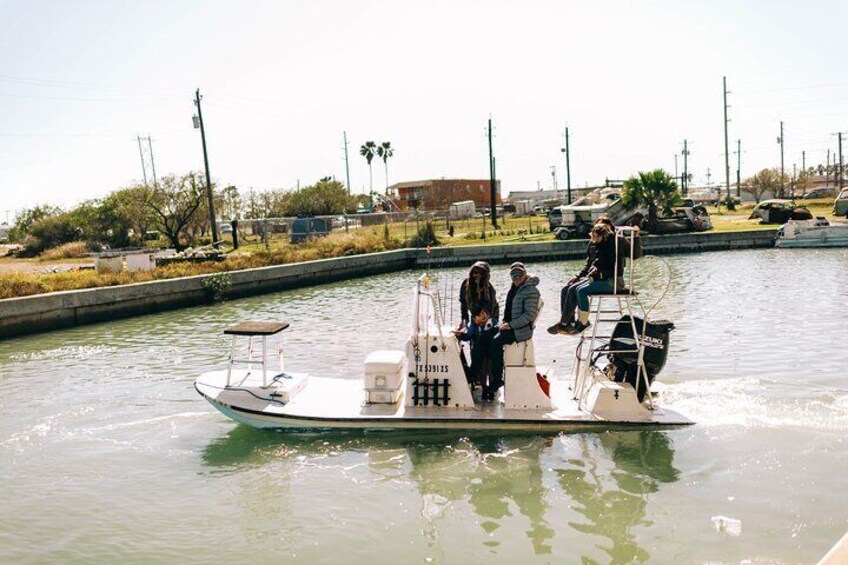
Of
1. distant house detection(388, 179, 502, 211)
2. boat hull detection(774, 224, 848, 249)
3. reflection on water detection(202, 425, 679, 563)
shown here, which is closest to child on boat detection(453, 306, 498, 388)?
reflection on water detection(202, 425, 679, 563)

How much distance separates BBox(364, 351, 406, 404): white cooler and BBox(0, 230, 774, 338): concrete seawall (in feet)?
11.5

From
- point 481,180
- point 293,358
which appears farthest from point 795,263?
point 481,180

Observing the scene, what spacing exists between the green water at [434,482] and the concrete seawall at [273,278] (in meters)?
4.67

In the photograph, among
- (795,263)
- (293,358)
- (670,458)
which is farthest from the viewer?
(795,263)

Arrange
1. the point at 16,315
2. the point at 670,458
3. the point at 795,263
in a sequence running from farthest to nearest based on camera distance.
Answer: the point at 795,263, the point at 16,315, the point at 670,458

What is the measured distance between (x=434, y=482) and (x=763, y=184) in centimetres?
9563

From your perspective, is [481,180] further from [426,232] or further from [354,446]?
[354,446]

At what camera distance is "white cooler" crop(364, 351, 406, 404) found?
29.0ft

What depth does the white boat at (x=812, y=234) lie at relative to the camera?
3566 cm

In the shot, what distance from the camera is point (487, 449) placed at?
839 centimetres

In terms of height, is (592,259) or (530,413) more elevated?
(592,259)

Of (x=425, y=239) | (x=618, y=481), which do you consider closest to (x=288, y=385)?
(x=618, y=481)

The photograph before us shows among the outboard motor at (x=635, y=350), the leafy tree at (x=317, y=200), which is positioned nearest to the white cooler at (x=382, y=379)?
the outboard motor at (x=635, y=350)

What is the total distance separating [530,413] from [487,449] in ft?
2.17
